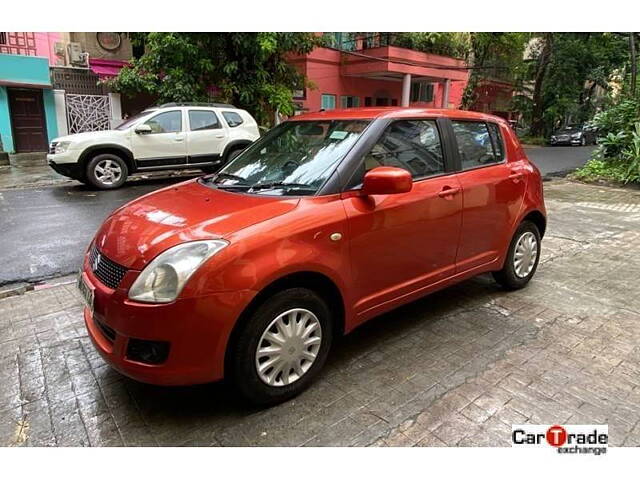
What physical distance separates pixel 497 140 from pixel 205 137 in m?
7.59

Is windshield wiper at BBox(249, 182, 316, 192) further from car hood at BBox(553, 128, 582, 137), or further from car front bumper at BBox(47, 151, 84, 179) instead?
car hood at BBox(553, 128, 582, 137)

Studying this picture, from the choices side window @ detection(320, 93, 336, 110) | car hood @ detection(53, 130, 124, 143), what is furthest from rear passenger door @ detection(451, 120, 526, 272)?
side window @ detection(320, 93, 336, 110)

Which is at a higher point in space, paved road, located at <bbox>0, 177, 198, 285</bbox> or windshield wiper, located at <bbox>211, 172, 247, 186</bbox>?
windshield wiper, located at <bbox>211, 172, 247, 186</bbox>

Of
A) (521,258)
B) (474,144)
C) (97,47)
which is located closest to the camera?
(474,144)

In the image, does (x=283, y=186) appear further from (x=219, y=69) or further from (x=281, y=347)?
(x=219, y=69)

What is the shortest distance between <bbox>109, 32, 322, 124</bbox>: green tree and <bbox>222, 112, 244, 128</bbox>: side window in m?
2.19

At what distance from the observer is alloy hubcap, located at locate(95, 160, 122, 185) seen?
31.0 ft

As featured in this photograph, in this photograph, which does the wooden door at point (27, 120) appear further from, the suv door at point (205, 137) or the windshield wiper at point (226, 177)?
the windshield wiper at point (226, 177)

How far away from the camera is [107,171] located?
952 centimetres

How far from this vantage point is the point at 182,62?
12523mm

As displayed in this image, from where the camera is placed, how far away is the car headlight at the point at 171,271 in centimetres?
226

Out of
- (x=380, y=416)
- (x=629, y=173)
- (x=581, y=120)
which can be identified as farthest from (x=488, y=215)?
(x=581, y=120)

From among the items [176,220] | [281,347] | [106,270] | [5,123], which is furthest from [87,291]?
[5,123]

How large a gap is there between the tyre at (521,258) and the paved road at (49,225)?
4286mm
